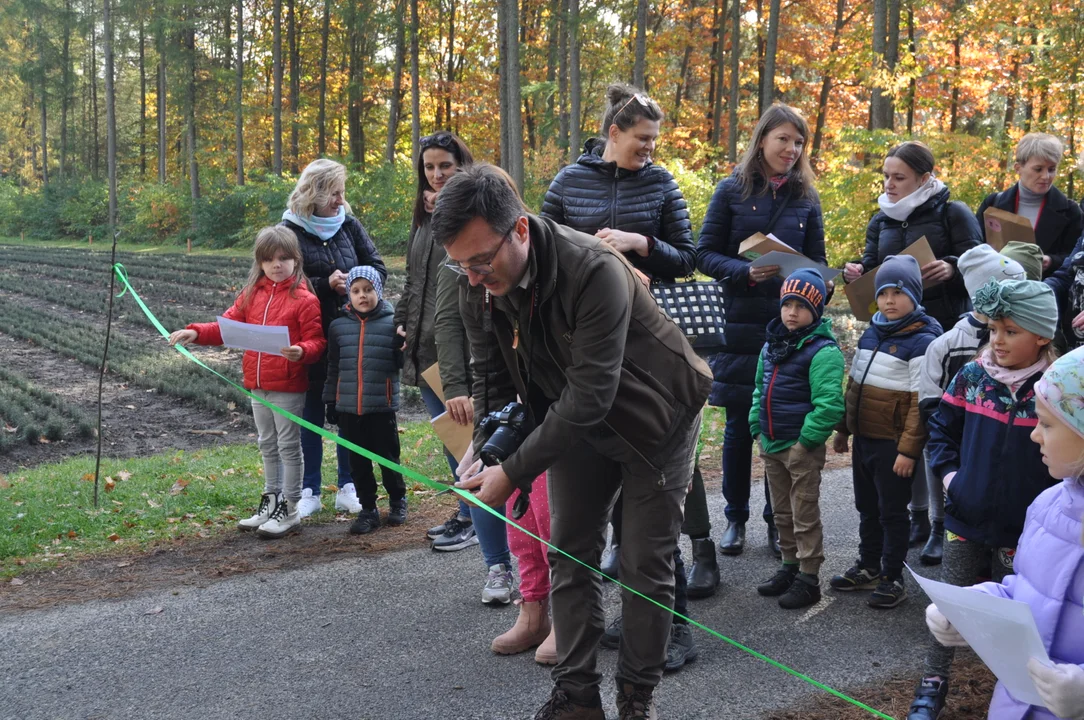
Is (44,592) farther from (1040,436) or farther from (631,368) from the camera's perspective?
(1040,436)

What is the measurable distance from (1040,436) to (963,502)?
35.0 inches

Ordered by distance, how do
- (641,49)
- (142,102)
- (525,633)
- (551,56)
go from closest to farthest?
(525,633) < (641,49) < (551,56) < (142,102)

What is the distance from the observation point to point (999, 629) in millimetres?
2268

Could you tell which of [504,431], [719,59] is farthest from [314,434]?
[719,59]

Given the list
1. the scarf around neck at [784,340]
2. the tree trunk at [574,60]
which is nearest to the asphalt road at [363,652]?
the scarf around neck at [784,340]

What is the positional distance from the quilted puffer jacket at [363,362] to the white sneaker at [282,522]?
0.71 meters

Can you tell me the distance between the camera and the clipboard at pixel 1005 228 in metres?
5.42

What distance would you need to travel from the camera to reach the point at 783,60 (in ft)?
107

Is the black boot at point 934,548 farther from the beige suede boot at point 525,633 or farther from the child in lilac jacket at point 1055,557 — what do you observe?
the child in lilac jacket at point 1055,557

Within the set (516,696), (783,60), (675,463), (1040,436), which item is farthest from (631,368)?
(783,60)

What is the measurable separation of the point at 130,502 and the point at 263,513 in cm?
121

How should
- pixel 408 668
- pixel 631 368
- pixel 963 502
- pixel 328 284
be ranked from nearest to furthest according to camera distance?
pixel 631 368 → pixel 963 502 → pixel 408 668 → pixel 328 284

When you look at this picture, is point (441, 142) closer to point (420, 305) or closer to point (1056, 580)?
point (420, 305)

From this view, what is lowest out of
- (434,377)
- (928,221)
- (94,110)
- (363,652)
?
(363,652)
